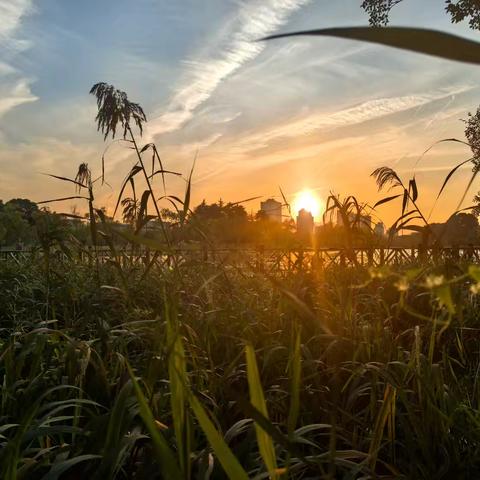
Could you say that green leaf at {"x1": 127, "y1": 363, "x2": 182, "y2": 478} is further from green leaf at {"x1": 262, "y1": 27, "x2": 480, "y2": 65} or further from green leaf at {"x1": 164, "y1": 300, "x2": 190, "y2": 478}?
green leaf at {"x1": 262, "y1": 27, "x2": 480, "y2": 65}

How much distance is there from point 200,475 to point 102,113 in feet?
7.67

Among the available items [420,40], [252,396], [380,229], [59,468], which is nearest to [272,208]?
[380,229]

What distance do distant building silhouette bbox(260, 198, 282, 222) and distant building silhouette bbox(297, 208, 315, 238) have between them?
188 mm

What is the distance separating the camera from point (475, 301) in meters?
3.96

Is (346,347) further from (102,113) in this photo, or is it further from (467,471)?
(102,113)

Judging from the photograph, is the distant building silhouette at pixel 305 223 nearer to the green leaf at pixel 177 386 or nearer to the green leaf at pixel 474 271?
the green leaf at pixel 177 386

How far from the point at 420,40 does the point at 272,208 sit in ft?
12.2

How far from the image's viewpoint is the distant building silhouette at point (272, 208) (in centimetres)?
423

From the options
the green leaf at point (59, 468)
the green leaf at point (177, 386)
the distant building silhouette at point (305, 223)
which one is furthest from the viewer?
the distant building silhouette at point (305, 223)

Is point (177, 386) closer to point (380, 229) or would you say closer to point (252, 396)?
point (252, 396)

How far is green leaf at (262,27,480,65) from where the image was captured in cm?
57

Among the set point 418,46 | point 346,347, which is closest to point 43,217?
point 346,347

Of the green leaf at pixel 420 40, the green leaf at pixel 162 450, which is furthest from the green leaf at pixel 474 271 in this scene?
the green leaf at pixel 162 450

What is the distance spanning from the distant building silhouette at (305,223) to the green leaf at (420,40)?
3.93m
